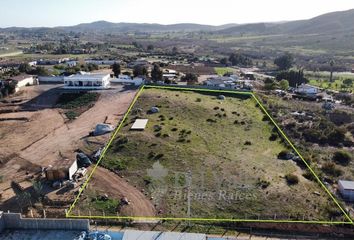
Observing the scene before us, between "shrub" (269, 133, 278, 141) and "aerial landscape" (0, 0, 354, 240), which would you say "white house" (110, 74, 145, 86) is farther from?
"shrub" (269, 133, 278, 141)

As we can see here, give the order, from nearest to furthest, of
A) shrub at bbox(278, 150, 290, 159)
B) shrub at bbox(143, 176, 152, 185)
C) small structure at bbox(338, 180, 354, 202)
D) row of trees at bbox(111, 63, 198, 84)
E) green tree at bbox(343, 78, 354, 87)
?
small structure at bbox(338, 180, 354, 202), shrub at bbox(143, 176, 152, 185), shrub at bbox(278, 150, 290, 159), row of trees at bbox(111, 63, 198, 84), green tree at bbox(343, 78, 354, 87)

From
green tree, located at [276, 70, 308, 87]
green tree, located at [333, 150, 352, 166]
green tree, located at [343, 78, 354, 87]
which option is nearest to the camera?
green tree, located at [333, 150, 352, 166]

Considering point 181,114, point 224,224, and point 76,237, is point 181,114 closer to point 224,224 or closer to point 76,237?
point 224,224

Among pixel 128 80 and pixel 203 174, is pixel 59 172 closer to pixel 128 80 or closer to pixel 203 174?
pixel 203 174

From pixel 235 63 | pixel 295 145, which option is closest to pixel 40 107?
pixel 295 145

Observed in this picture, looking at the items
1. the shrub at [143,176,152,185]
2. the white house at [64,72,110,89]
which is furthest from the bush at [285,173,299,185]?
the white house at [64,72,110,89]
